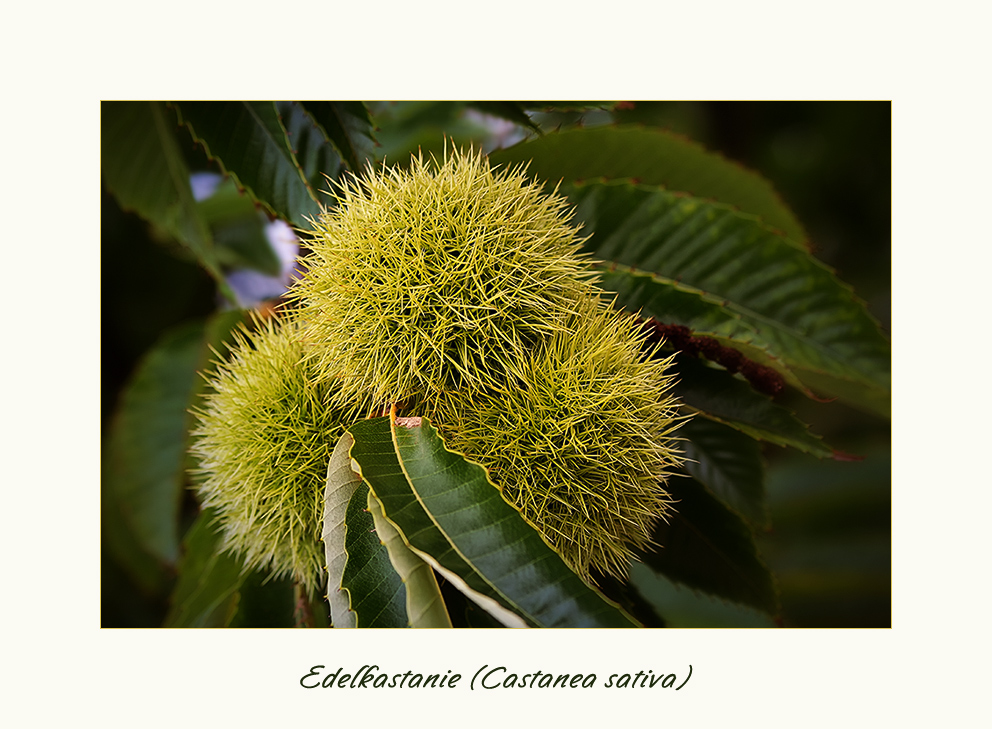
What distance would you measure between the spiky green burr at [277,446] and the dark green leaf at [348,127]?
216 mm

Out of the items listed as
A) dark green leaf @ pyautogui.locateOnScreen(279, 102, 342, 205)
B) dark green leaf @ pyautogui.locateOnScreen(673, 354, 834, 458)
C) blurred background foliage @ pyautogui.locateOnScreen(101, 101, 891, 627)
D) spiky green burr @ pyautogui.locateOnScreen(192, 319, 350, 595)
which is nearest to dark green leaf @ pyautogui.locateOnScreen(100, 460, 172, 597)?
blurred background foliage @ pyautogui.locateOnScreen(101, 101, 891, 627)

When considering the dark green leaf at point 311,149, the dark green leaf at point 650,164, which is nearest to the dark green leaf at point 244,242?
the dark green leaf at point 311,149

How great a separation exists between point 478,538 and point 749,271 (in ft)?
1.96

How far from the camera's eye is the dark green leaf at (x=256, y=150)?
33.5 inches

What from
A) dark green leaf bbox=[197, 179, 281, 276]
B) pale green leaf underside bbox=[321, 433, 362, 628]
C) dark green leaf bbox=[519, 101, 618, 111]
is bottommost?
pale green leaf underside bbox=[321, 433, 362, 628]

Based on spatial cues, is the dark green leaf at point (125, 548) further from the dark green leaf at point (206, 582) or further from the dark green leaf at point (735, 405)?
the dark green leaf at point (735, 405)

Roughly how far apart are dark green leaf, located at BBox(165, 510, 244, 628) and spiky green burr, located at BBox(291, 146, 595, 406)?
410 mm

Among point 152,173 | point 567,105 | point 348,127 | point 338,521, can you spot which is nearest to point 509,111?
point 567,105

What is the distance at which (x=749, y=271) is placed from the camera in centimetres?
98

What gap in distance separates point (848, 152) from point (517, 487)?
4.39 ft

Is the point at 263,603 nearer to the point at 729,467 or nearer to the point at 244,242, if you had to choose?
the point at 729,467

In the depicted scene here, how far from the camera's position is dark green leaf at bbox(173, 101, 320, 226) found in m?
0.85

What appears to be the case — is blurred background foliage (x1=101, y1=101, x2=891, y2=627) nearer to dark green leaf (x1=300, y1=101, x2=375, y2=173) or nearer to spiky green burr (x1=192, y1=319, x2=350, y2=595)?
dark green leaf (x1=300, y1=101, x2=375, y2=173)
